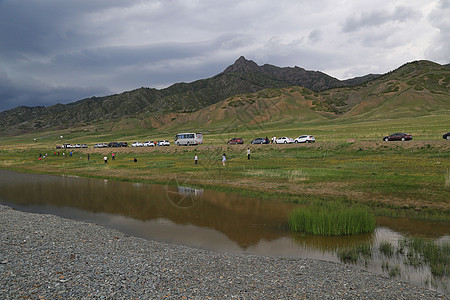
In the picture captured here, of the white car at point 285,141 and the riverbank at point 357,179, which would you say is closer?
the riverbank at point 357,179

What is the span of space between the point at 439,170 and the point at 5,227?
137 feet

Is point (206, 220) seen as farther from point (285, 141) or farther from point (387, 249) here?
point (285, 141)

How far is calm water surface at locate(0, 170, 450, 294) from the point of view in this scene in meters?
16.5

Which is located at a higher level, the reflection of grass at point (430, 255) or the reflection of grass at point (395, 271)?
the reflection of grass at point (395, 271)

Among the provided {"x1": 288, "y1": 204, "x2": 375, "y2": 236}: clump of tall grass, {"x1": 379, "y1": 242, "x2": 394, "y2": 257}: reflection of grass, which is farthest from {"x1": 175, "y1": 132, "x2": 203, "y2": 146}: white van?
{"x1": 379, "y1": 242, "x2": 394, "y2": 257}: reflection of grass

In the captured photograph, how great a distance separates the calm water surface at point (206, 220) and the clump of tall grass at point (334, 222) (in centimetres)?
67

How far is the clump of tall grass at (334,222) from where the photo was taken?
61.3 feet

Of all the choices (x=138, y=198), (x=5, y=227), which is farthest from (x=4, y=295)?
(x=138, y=198)

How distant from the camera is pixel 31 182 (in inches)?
1757

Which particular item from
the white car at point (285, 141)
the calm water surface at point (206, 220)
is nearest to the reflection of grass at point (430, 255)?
the calm water surface at point (206, 220)

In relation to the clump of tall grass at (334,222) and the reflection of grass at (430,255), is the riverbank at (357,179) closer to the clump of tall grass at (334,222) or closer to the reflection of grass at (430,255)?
the clump of tall grass at (334,222)

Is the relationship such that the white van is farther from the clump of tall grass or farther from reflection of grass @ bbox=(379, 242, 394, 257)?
reflection of grass @ bbox=(379, 242, 394, 257)

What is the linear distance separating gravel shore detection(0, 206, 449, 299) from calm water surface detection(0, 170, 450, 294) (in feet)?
6.01

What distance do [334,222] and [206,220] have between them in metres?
9.57
